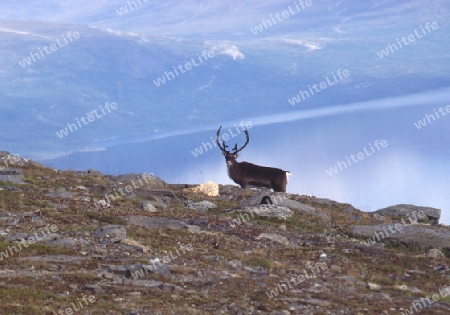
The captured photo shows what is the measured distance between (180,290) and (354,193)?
246 feet

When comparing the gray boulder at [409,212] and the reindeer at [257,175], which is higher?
the reindeer at [257,175]

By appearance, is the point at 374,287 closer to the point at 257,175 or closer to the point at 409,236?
the point at 409,236

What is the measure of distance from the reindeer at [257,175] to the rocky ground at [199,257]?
423 centimetres

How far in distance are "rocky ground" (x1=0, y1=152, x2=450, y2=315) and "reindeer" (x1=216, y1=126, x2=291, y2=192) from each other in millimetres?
4231

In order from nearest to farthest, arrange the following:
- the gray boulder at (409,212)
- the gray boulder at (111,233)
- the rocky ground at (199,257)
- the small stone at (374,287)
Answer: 1. the rocky ground at (199,257)
2. the small stone at (374,287)
3. the gray boulder at (111,233)
4. the gray boulder at (409,212)

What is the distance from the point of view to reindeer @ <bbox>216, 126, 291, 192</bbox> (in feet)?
94.3

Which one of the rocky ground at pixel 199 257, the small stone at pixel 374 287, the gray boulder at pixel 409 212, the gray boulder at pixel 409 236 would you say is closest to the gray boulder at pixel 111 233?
the rocky ground at pixel 199 257

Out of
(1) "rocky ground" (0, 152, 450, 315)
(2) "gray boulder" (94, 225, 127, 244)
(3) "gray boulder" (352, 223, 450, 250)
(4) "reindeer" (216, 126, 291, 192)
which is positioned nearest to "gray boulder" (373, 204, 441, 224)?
(1) "rocky ground" (0, 152, 450, 315)

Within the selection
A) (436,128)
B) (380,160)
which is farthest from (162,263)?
(436,128)

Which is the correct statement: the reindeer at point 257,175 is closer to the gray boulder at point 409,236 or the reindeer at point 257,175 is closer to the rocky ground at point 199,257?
the rocky ground at point 199,257

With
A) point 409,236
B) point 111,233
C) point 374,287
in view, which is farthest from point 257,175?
point 374,287

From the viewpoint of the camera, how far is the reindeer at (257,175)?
28.8 m

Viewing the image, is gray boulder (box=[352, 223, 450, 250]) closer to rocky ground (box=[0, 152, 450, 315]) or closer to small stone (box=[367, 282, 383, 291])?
rocky ground (box=[0, 152, 450, 315])

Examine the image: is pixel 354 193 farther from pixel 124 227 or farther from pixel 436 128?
pixel 436 128
